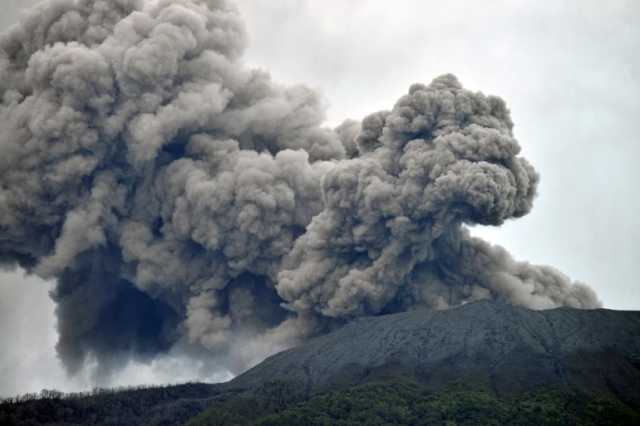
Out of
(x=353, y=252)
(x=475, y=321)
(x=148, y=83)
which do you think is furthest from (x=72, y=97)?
(x=475, y=321)

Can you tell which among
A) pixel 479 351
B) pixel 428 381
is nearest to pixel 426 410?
pixel 428 381

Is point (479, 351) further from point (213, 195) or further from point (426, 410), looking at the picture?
Result: point (213, 195)

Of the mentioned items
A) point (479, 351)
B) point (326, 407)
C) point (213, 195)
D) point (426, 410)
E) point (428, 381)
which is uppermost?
point (213, 195)

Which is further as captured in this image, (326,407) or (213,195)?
(213,195)

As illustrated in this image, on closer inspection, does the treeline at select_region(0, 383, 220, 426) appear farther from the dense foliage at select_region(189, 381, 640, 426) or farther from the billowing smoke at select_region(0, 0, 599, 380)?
the billowing smoke at select_region(0, 0, 599, 380)

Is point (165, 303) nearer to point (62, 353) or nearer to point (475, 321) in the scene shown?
point (62, 353)

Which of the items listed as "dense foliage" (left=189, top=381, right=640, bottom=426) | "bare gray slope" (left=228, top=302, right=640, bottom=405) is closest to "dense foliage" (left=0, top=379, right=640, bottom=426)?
"dense foliage" (left=189, top=381, right=640, bottom=426)
